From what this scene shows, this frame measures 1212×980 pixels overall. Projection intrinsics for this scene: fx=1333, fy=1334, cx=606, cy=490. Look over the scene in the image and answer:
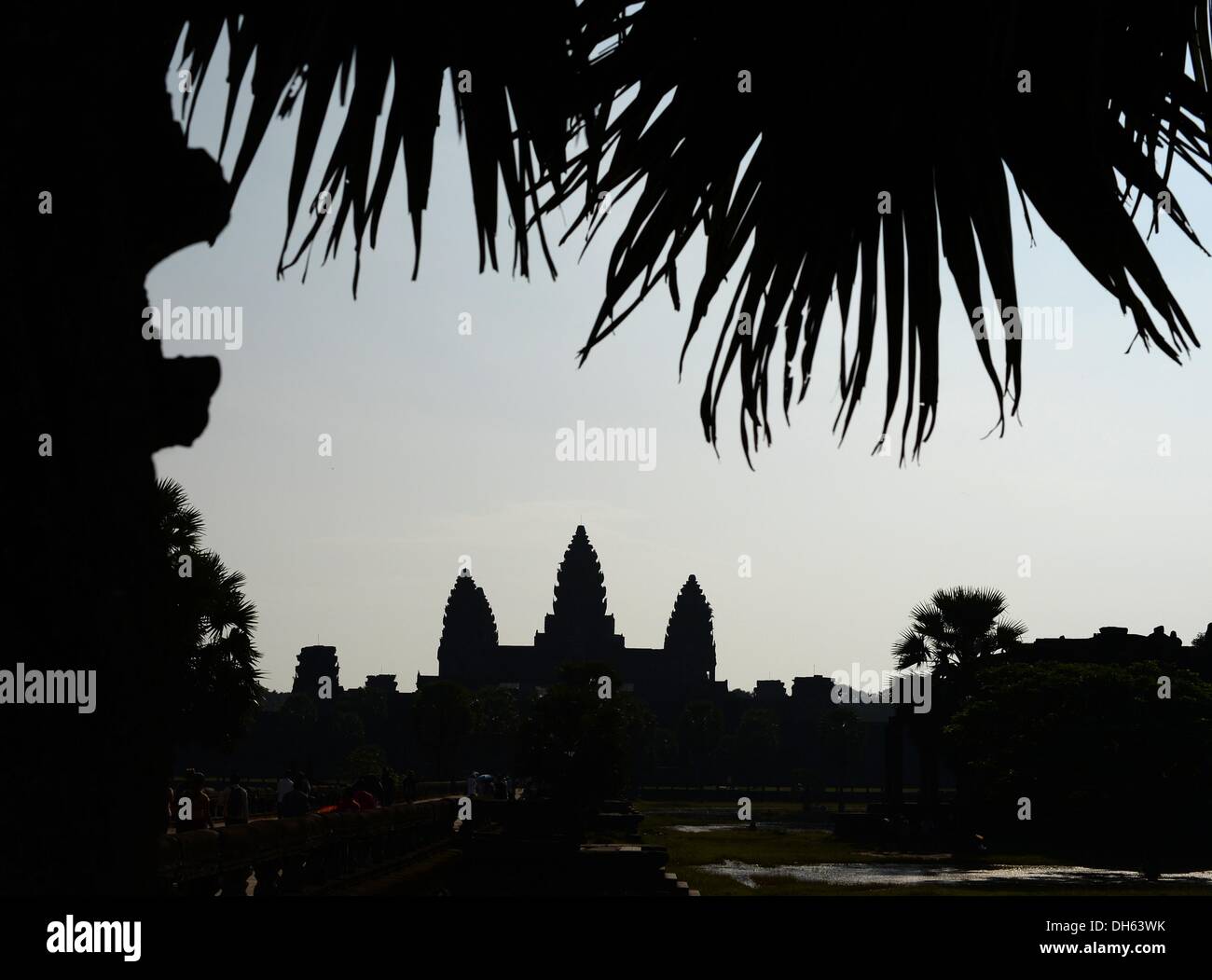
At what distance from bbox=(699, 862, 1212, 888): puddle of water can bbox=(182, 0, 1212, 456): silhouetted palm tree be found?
75.6ft

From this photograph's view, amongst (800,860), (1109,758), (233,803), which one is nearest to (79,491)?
(233,803)

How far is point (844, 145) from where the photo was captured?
400cm

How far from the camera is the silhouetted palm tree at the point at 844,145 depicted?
3750 millimetres

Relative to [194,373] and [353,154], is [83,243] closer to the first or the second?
[194,373]

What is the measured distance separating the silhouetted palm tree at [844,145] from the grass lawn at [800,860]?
12.5 meters

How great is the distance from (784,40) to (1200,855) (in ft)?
101

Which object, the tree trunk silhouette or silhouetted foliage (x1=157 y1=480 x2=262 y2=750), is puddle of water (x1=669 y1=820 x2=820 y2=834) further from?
the tree trunk silhouette

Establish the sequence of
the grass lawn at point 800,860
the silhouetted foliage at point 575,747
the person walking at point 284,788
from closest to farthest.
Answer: the person walking at point 284,788 → the grass lawn at point 800,860 → the silhouetted foliage at point 575,747

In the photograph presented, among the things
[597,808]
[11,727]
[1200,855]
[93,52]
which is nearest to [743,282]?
[93,52]

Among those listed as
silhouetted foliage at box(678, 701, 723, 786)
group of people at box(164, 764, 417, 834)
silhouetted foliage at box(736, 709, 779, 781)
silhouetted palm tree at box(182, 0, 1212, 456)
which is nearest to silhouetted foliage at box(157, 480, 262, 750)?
group of people at box(164, 764, 417, 834)

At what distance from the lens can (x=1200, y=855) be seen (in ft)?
99.1

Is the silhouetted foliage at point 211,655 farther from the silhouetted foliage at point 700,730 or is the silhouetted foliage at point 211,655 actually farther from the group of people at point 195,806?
the silhouetted foliage at point 700,730

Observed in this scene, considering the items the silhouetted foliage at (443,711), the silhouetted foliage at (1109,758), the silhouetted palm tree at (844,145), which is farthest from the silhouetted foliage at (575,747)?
the silhouetted foliage at (443,711)

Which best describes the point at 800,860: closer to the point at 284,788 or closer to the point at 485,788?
the point at 284,788
